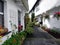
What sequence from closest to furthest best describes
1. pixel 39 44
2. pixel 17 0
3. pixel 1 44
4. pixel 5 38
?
pixel 1 44 < pixel 5 38 < pixel 17 0 < pixel 39 44

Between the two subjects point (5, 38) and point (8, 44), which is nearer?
point (8, 44)

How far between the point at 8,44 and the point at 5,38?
0.94m

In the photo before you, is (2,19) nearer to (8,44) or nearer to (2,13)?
(2,13)

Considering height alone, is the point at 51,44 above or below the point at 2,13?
below

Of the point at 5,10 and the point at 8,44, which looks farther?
the point at 5,10

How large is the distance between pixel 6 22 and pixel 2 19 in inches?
8.3

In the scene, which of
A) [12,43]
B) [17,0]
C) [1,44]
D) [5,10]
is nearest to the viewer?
[1,44]

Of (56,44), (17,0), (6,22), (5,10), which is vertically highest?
(17,0)

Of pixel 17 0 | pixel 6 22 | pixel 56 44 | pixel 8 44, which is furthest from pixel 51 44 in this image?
pixel 8 44

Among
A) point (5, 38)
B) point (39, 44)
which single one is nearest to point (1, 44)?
point (5, 38)

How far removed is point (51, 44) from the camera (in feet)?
40.1

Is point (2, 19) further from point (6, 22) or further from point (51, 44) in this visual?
point (51, 44)

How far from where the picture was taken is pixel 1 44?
6.10 m

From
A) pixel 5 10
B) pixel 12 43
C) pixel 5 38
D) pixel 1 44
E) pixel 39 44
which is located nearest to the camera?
pixel 1 44
